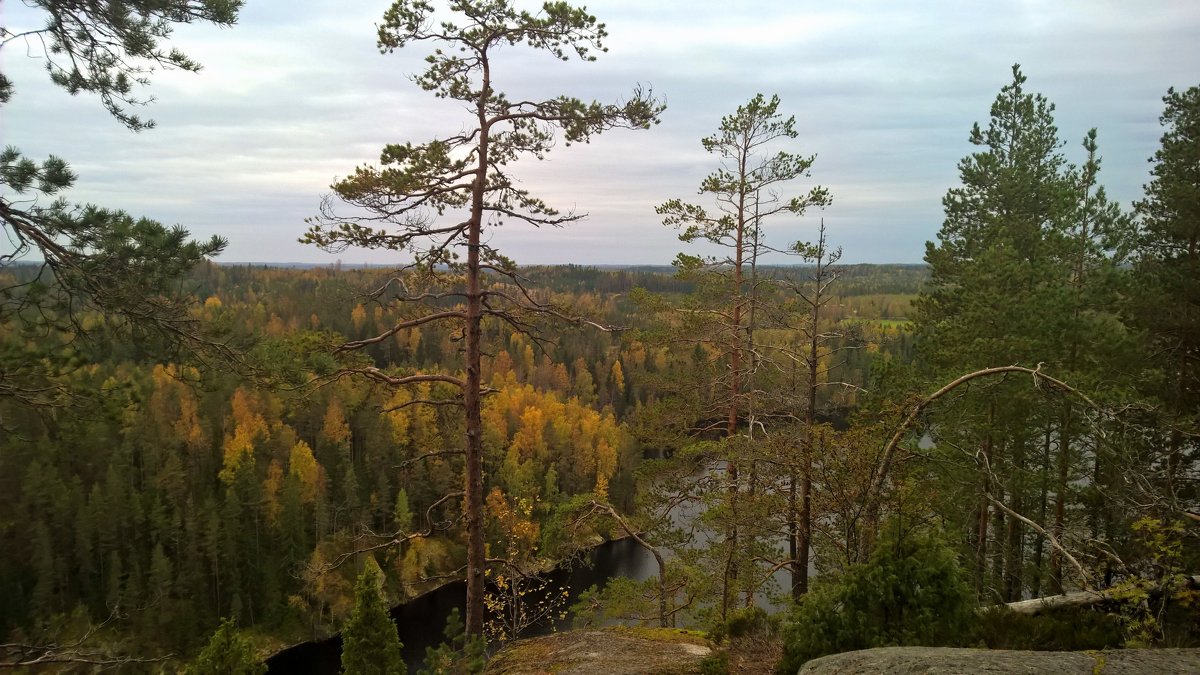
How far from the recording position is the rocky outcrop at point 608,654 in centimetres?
654

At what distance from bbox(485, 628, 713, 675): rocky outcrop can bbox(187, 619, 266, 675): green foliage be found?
5.36 m

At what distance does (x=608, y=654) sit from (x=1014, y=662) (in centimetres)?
409

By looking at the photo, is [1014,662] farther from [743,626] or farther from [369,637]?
→ [369,637]

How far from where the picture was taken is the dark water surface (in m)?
30.4

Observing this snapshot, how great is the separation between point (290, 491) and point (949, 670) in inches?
1479

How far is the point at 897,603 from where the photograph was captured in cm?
502

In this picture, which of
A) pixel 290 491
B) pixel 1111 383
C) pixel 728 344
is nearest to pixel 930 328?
pixel 1111 383

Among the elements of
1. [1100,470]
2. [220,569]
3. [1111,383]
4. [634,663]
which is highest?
[1111,383]

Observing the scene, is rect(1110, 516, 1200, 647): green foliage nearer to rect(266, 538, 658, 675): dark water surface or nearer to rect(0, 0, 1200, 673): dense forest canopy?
rect(0, 0, 1200, 673): dense forest canopy

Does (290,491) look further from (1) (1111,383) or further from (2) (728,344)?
(1) (1111,383)

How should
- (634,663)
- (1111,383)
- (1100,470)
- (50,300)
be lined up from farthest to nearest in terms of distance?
(1100,470), (1111,383), (634,663), (50,300)

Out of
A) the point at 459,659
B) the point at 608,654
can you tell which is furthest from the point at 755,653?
the point at 459,659

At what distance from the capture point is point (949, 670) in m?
4.20

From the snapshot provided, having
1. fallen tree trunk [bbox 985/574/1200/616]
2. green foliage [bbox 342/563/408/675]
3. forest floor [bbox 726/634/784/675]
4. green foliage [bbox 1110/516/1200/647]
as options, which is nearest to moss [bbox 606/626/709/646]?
forest floor [bbox 726/634/784/675]
